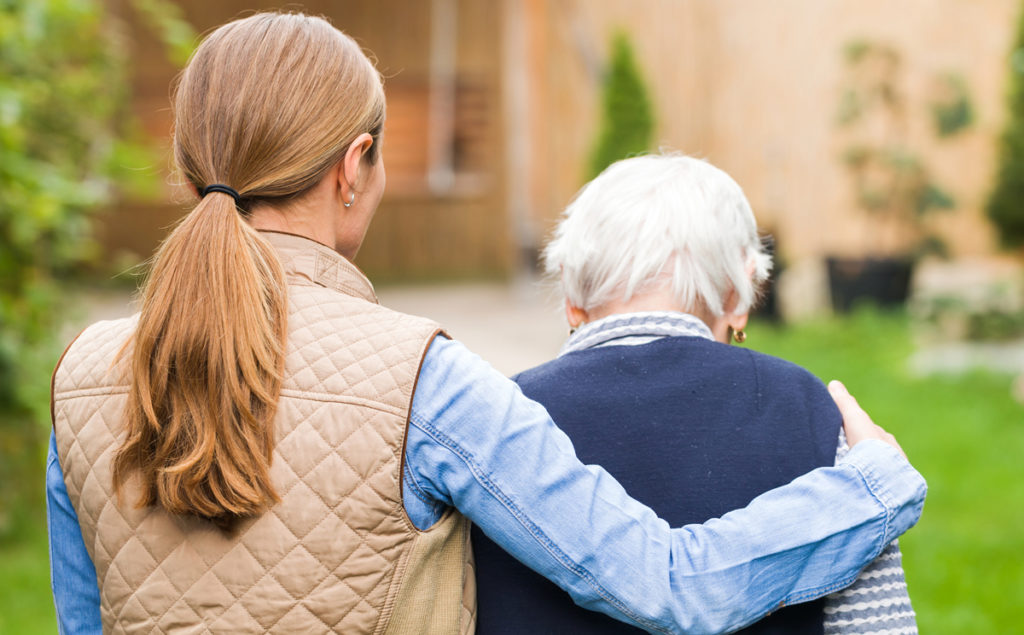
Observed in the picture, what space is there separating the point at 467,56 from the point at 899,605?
12.1 metres

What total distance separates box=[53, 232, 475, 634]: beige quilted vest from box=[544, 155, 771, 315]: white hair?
403 millimetres

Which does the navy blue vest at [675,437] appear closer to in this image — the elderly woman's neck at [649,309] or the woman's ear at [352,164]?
the elderly woman's neck at [649,309]

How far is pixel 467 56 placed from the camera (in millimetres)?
12898

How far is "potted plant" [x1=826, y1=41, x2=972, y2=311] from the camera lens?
8898 millimetres

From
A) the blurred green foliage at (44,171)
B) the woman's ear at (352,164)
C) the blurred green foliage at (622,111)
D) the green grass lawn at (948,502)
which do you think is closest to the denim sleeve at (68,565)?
the woman's ear at (352,164)

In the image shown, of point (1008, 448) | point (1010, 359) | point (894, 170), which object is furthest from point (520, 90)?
point (1008, 448)

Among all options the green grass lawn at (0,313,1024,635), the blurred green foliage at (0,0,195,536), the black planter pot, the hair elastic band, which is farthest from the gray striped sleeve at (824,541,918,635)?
the black planter pot

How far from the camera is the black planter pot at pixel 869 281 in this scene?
8.74 m

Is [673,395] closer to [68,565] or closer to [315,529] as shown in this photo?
[315,529]

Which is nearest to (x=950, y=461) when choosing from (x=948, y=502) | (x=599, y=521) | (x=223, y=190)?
(x=948, y=502)

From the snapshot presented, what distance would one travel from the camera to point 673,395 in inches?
57.7

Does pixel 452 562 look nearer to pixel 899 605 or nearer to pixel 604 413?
pixel 604 413

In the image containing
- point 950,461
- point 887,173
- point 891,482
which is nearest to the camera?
point 891,482

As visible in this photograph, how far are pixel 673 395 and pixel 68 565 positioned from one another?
877 mm
